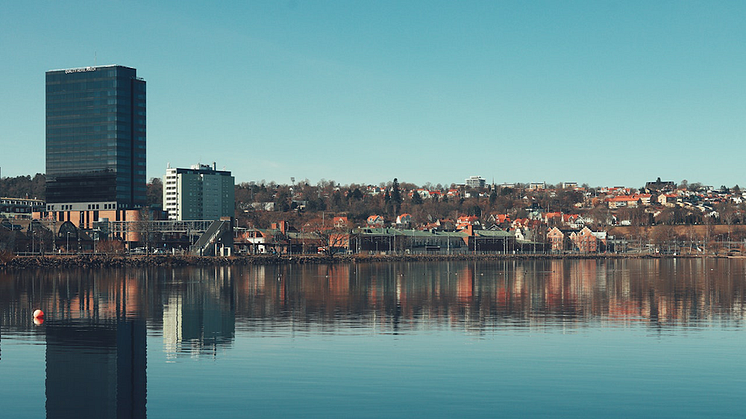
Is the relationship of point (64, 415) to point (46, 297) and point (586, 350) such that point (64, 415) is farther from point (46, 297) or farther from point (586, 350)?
point (46, 297)

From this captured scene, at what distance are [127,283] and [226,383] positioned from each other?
1992 inches

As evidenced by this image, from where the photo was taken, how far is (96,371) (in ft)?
77.9

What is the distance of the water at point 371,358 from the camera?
63.3ft

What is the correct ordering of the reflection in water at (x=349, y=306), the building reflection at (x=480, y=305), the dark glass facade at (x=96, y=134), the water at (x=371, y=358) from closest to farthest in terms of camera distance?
the water at (x=371, y=358)
the reflection in water at (x=349, y=306)
the building reflection at (x=480, y=305)
the dark glass facade at (x=96, y=134)

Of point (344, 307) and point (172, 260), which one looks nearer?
point (344, 307)

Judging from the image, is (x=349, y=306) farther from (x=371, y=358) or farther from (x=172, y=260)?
(x=172, y=260)

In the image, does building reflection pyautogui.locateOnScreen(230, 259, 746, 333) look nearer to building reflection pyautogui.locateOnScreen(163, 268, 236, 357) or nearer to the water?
the water

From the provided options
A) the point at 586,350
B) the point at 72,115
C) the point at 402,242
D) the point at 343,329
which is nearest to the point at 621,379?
the point at 586,350

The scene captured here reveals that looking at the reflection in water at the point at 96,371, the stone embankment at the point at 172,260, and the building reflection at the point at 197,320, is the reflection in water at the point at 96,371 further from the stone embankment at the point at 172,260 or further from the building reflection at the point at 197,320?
the stone embankment at the point at 172,260

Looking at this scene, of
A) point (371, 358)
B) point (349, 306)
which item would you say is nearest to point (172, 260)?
point (349, 306)

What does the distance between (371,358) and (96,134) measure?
16282 cm

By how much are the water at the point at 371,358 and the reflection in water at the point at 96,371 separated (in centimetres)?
8

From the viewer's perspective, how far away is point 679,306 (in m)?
45.6

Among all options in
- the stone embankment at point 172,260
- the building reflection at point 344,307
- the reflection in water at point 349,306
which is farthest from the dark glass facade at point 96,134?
the reflection in water at point 349,306
